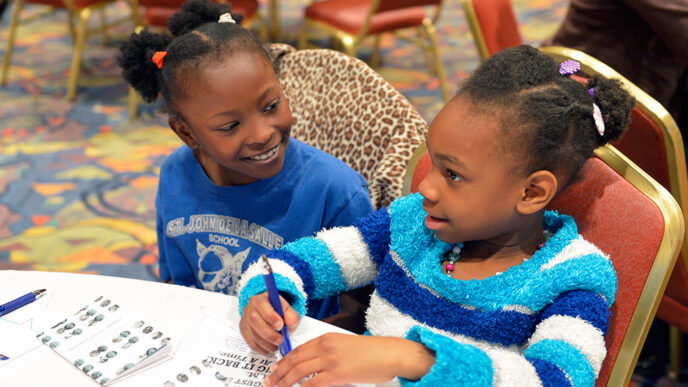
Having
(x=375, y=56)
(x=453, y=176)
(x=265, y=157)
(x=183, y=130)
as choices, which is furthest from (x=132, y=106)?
(x=453, y=176)

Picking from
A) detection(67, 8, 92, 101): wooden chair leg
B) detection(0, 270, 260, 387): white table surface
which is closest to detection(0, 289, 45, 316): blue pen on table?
detection(0, 270, 260, 387): white table surface

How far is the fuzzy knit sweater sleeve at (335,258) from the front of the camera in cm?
109

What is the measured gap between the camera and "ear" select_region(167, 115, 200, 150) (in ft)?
4.22

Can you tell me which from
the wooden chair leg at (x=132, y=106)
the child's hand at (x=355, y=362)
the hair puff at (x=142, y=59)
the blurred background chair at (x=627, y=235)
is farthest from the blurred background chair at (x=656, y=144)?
the wooden chair leg at (x=132, y=106)

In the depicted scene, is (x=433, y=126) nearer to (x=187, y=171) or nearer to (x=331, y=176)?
(x=331, y=176)

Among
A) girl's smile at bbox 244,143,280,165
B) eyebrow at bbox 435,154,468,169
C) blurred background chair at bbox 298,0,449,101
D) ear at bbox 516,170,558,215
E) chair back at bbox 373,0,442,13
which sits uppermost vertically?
eyebrow at bbox 435,154,468,169

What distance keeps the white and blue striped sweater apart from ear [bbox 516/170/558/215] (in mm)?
82

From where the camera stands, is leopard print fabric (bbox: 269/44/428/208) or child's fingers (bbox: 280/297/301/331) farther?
leopard print fabric (bbox: 269/44/428/208)

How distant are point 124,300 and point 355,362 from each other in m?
0.42

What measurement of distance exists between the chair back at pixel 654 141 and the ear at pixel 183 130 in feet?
2.50

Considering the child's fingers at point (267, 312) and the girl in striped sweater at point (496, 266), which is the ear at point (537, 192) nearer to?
the girl in striped sweater at point (496, 266)

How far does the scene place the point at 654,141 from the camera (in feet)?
4.35

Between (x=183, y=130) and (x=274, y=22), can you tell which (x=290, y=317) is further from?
(x=274, y=22)

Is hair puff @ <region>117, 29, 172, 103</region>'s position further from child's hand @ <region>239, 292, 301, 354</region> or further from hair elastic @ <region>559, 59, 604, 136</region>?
hair elastic @ <region>559, 59, 604, 136</region>
